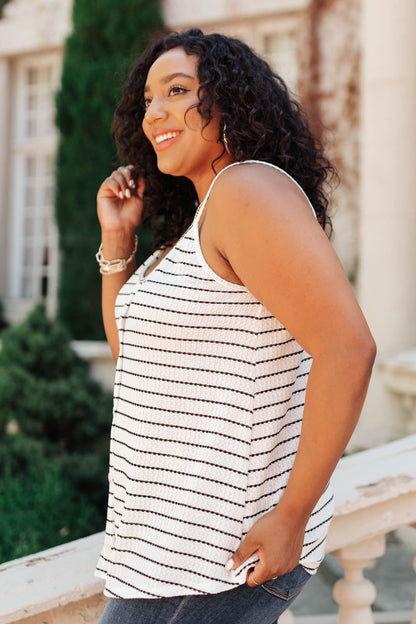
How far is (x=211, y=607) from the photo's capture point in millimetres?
1095

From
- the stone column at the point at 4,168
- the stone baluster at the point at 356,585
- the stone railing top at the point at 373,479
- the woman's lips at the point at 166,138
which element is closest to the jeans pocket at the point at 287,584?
the stone railing top at the point at 373,479

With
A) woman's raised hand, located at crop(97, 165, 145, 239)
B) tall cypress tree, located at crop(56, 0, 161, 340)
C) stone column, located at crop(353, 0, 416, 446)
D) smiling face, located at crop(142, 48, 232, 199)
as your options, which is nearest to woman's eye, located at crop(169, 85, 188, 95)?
smiling face, located at crop(142, 48, 232, 199)

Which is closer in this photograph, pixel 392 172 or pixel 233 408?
pixel 233 408

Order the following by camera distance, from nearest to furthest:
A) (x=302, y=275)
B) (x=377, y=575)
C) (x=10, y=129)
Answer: (x=302, y=275) < (x=377, y=575) < (x=10, y=129)

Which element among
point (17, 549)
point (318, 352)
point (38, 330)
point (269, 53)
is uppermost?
point (269, 53)

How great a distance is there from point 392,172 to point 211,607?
411 cm

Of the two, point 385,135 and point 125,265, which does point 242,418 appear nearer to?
point 125,265

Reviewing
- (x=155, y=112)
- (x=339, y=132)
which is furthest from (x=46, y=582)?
(x=339, y=132)

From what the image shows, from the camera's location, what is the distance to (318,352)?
102 centimetres

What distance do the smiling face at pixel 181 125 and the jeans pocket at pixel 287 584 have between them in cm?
79

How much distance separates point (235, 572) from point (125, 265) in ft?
3.16

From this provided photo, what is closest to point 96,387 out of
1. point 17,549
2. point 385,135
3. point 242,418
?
point 17,549

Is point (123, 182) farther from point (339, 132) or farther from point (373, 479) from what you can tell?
point (339, 132)

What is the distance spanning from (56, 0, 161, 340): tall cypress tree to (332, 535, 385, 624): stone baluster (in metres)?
5.51
